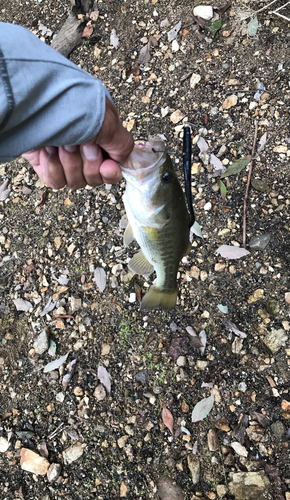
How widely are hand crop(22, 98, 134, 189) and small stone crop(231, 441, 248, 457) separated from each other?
243 centimetres

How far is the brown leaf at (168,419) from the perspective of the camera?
308cm

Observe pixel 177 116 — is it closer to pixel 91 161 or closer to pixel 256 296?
pixel 256 296

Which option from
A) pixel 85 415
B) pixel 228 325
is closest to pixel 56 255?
pixel 85 415

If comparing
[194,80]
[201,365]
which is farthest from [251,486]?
[194,80]

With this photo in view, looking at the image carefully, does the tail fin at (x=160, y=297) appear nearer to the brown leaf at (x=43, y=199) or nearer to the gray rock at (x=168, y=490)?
the gray rock at (x=168, y=490)

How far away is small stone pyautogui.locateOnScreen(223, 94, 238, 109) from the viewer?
3746 mm

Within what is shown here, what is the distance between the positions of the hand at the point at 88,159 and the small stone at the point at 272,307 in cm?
204

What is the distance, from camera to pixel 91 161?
71.5 inches

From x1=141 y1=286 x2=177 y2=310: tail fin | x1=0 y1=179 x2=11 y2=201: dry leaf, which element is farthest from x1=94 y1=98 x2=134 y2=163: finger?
x1=0 y1=179 x2=11 y2=201: dry leaf

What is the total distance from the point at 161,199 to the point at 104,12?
154 inches

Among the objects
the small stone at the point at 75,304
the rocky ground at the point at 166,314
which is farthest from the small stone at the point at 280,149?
the small stone at the point at 75,304

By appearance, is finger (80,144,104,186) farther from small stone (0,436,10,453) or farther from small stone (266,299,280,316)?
small stone (0,436,10,453)

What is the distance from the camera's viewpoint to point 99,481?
10.1 feet

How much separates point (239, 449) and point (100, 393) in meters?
1.33
